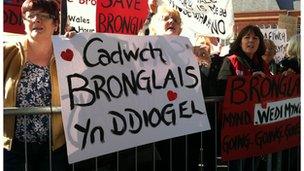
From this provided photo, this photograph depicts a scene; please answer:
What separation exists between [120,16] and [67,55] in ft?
6.14

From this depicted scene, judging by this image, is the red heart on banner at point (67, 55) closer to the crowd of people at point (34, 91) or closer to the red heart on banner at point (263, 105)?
the crowd of people at point (34, 91)

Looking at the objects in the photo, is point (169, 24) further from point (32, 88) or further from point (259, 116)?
point (32, 88)

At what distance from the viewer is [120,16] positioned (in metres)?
4.60

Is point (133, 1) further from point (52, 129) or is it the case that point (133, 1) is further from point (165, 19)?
point (52, 129)

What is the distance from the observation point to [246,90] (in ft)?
12.2

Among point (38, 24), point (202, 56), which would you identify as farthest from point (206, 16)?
point (38, 24)

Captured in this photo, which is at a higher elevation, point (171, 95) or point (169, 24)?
point (169, 24)

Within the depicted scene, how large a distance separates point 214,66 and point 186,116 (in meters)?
0.97

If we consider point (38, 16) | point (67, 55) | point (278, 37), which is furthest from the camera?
point (278, 37)

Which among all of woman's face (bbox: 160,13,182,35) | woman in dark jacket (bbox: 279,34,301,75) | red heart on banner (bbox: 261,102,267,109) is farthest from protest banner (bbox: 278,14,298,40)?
woman's face (bbox: 160,13,182,35)

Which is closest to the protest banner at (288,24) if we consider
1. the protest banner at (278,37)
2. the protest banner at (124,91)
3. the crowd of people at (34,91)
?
the protest banner at (278,37)

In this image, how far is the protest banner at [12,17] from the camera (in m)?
4.12

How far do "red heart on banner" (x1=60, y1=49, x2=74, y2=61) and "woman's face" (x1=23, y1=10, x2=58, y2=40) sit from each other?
0.84 ft

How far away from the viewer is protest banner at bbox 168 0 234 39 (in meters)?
5.41
